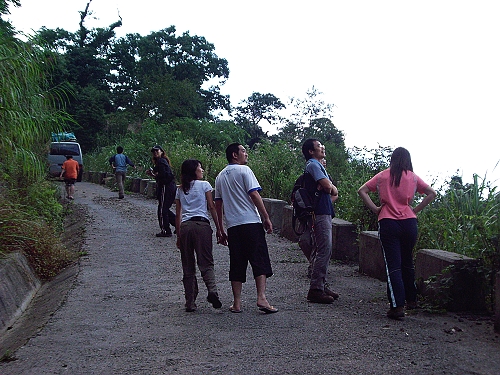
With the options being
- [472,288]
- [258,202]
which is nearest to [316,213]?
[258,202]

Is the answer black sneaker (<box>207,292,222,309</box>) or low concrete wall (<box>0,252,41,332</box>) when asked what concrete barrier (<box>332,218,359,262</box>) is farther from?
low concrete wall (<box>0,252,41,332</box>)

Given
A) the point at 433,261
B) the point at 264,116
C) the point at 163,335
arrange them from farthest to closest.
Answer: the point at 264,116, the point at 433,261, the point at 163,335

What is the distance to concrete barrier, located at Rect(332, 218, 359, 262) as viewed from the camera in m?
9.98

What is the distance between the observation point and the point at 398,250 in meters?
6.42

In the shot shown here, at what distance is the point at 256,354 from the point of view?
16.8 ft

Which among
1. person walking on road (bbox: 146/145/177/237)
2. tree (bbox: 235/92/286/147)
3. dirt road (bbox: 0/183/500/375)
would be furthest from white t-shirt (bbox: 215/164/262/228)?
tree (bbox: 235/92/286/147)

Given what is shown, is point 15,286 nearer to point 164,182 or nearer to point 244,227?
point 244,227

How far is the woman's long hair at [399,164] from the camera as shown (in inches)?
253

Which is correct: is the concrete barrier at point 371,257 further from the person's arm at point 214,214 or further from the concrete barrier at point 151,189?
A: the concrete barrier at point 151,189

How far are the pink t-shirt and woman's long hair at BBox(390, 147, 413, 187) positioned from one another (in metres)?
0.04

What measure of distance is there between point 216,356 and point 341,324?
1.44 m

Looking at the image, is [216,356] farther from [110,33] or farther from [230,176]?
[110,33]

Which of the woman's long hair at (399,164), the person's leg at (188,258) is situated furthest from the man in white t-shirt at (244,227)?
the woman's long hair at (399,164)

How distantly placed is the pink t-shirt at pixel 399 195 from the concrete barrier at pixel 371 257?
6.85 feet
